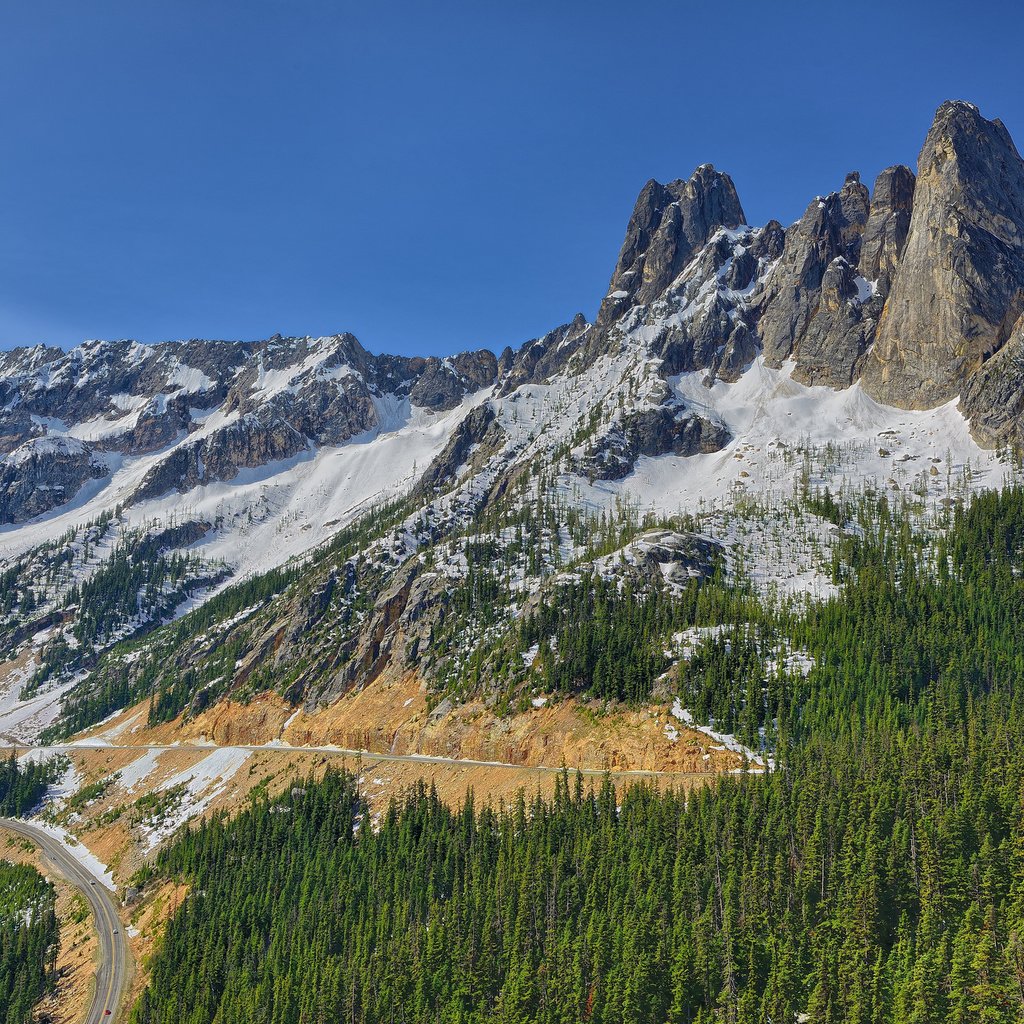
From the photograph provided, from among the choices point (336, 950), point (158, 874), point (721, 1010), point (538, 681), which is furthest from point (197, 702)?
point (721, 1010)

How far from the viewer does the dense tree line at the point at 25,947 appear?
84.4 meters

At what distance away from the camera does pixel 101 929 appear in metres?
96.8

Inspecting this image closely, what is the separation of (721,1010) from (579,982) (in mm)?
10232

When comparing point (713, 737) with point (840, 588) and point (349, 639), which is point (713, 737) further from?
point (349, 639)

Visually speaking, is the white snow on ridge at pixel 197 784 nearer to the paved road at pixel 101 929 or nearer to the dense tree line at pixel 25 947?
the paved road at pixel 101 929

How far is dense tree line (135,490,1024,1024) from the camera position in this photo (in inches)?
2133

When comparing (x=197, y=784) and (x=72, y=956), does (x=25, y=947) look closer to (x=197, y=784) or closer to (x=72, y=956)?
(x=72, y=956)

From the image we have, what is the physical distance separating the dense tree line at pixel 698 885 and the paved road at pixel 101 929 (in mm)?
5284

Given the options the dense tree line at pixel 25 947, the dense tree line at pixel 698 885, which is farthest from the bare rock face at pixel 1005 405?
the dense tree line at pixel 25 947

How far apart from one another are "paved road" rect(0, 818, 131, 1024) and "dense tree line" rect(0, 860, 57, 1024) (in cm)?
513

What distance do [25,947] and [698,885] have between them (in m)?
78.4

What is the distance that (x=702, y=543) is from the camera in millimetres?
161500

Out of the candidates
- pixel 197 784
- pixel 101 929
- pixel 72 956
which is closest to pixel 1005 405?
pixel 197 784

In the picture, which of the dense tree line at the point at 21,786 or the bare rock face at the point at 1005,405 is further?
the bare rock face at the point at 1005,405
